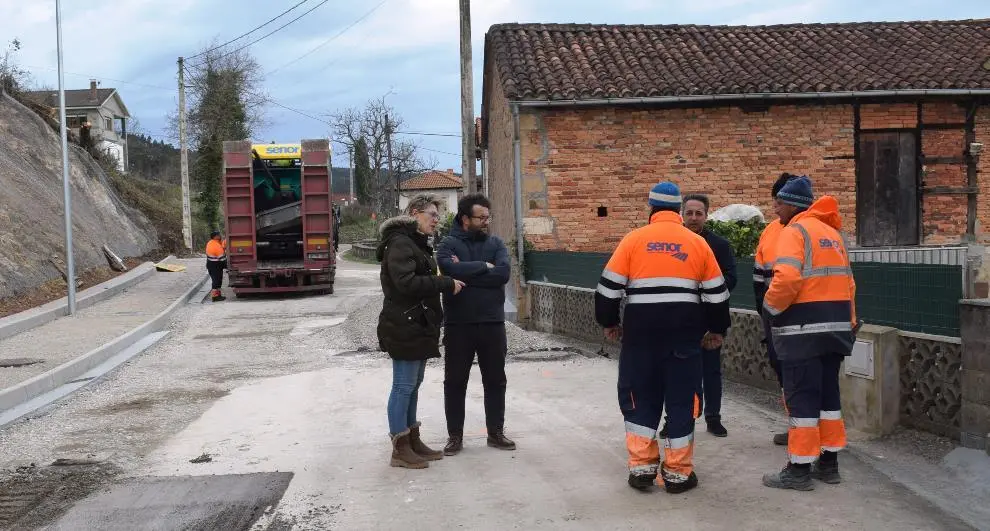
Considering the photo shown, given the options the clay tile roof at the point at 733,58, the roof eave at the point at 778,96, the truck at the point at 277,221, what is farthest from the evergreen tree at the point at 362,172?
the roof eave at the point at 778,96

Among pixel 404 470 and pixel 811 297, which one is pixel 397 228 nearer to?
pixel 404 470

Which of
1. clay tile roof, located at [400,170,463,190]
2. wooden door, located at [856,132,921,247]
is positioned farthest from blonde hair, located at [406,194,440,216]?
clay tile roof, located at [400,170,463,190]

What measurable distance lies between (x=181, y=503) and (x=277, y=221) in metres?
15.9

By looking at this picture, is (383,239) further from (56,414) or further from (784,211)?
(56,414)

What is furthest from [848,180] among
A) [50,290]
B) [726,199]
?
[50,290]

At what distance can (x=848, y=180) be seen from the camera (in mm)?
17250

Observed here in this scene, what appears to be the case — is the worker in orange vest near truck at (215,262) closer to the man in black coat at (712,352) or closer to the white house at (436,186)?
the man in black coat at (712,352)

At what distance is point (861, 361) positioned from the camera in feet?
20.6

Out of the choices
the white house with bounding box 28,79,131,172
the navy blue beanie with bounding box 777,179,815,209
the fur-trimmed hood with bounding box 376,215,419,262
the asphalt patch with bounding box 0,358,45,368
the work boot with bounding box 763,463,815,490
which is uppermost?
the white house with bounding box 28,79,131,172

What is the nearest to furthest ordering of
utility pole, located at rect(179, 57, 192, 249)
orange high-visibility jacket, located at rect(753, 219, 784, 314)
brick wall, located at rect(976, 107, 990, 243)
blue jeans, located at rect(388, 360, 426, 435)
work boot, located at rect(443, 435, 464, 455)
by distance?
orange high-visibility jacket, located at rect(753, 219, 784, 314)
blue jeans, located at rect(388, 360, 426, 435)
work boot, located at rect(443, 435, 464, 455)
brick wall, located at rect(976, 107, 990, 243)
utility pole, located at rect(179, 57, 192, 249)

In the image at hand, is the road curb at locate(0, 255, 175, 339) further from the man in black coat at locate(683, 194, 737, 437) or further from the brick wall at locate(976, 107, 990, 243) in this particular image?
the brick wall at locate(976, 107, 990, 243)

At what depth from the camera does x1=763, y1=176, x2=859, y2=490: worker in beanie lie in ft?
16.1

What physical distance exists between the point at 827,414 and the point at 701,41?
15352 mm

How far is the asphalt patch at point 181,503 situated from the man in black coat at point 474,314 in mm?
1228
